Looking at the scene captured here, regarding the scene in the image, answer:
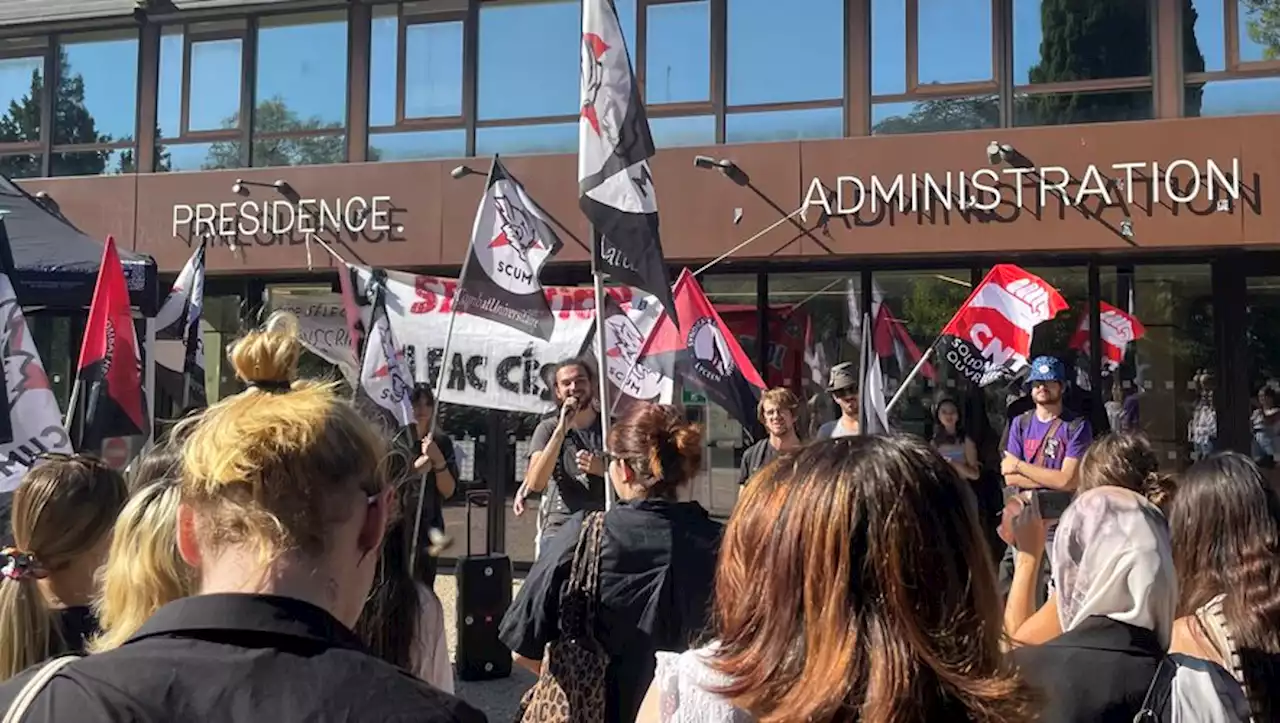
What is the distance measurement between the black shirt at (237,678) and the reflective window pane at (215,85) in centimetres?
1176

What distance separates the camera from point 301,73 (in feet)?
39.1

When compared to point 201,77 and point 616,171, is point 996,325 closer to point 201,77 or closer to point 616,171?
point 616,171

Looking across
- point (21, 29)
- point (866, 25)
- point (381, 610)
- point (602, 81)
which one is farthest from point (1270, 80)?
point (21, 29)

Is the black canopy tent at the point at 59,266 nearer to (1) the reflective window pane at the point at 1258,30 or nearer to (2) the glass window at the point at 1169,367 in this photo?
(2) the glass window at the point at 1169,367

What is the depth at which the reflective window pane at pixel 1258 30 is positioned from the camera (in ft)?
31.6

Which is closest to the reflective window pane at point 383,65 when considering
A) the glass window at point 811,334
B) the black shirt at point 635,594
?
the glass window at point 811,334

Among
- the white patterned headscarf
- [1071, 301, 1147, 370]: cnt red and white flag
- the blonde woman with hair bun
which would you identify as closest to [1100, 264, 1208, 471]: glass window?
[1071, 301, 1147, 370]: cnt red and white flag

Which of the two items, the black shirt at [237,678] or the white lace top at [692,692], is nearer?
the black shirt at [237,678]

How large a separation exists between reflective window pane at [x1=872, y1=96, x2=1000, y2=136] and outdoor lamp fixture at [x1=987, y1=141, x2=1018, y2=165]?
0.62 metres

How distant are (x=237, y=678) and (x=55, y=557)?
5.12ft

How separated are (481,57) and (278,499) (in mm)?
10519

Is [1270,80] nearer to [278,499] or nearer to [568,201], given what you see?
[568,201]

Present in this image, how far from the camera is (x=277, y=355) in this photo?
7.13 ft

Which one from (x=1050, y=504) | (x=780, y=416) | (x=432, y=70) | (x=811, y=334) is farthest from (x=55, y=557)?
(x=432, y=70)
